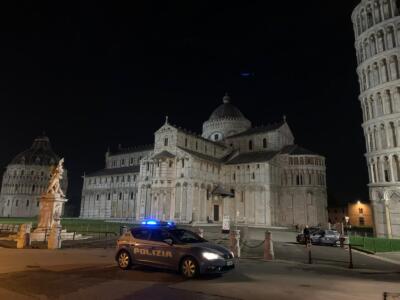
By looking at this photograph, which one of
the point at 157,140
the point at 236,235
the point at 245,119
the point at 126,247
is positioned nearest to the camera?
the point at 126,247

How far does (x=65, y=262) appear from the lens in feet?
44.4

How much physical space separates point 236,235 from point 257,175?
135ft

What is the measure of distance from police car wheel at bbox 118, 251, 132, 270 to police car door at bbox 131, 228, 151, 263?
0.33 meters

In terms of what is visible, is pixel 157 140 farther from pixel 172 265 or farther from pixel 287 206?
pixel 172 265

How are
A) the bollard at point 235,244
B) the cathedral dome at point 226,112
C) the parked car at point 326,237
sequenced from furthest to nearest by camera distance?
1. the cathedral dome at point 226,112
2. the parked car at point 326,237
3. the bollard at point 235,244

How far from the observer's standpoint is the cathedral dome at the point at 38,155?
11247 cm

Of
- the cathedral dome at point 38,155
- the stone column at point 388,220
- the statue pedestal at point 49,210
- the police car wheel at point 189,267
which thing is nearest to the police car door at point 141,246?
the police car wheel at point 189,267

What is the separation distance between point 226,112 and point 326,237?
53198mm

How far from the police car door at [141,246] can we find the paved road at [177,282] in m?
0.53

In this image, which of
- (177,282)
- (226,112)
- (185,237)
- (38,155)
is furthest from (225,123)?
(38,155)

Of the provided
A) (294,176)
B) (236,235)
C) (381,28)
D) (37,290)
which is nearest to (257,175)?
(294,176)

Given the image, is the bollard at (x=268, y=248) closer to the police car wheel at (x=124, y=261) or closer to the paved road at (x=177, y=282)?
the paved road at (x=177, y=282)

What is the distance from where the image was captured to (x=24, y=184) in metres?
109

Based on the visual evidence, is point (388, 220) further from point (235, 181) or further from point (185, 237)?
point (235, 181)
